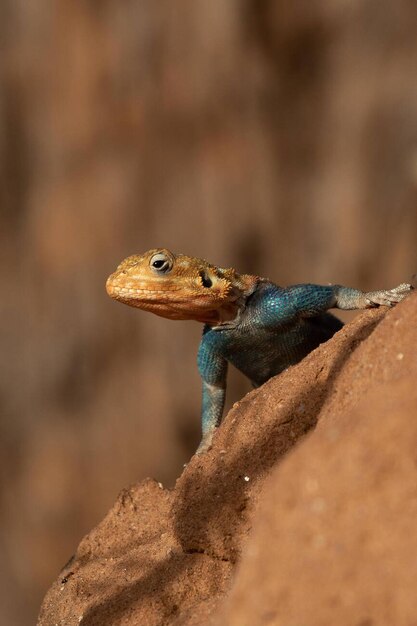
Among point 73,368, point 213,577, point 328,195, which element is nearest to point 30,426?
point 73,368

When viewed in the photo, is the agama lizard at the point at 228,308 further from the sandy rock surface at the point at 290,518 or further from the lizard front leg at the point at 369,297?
the sandy rock surface at the point at 290,518

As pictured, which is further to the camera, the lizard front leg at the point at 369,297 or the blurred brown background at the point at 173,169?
the blurred brown background at the point at 173,169

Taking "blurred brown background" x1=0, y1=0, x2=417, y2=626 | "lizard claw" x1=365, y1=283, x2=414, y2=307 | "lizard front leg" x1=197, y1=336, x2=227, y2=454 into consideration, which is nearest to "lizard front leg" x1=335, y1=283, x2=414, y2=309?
"lizard claw" x1=365, y1=283, x2=414, y2=307

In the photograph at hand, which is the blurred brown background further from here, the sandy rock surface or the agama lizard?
the sandy rock surface

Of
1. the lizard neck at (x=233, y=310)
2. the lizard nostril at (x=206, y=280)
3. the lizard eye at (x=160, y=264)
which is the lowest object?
the lizard neck at (x=233, y=310)

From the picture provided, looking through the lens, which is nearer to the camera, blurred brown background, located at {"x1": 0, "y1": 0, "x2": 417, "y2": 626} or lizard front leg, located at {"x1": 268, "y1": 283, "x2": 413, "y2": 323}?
lizard front leg, located at {"x1": 268, "y1": 283, "x2": 413, "y2": 323}

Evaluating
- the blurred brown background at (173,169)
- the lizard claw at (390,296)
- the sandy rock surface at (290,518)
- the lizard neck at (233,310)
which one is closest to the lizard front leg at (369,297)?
the lizard claw at (390,296)

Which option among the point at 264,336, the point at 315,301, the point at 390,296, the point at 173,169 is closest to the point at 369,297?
the point at 390,296

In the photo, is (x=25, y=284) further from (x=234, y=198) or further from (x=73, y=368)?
(x=234, y=198)
